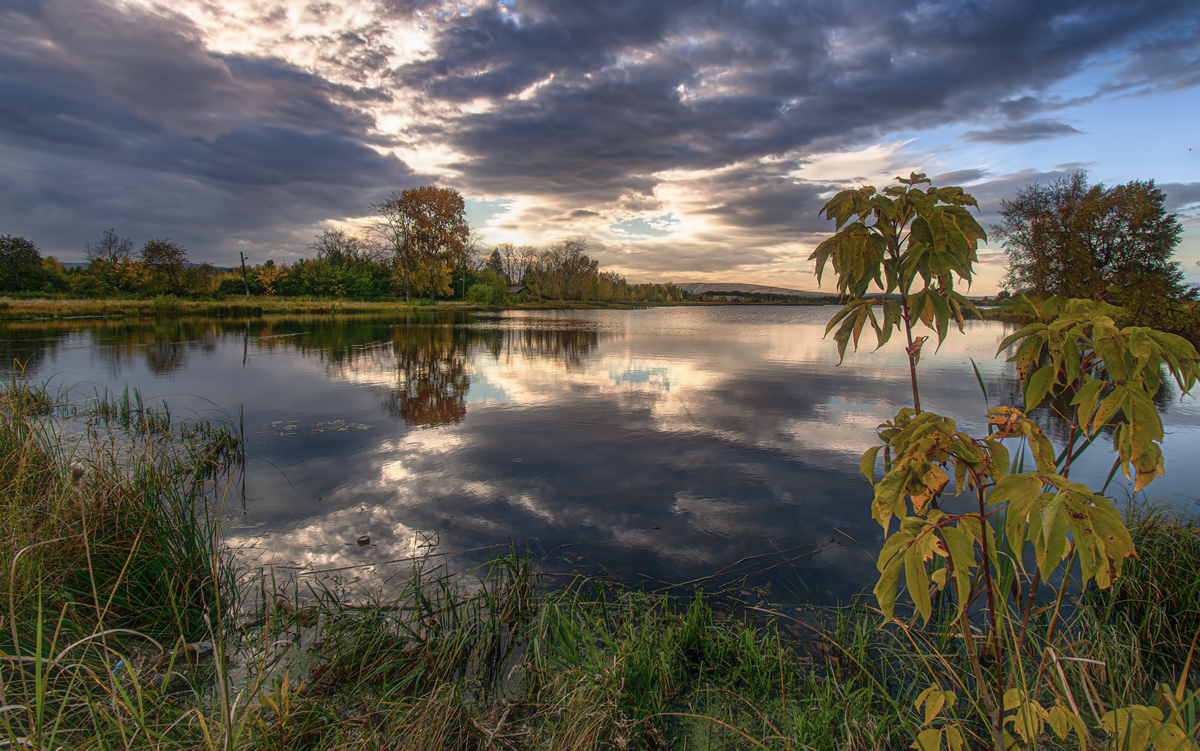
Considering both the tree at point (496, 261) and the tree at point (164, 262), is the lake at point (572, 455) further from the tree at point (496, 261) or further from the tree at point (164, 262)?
the tree at point (496, 261)

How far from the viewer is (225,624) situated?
322 centimetres

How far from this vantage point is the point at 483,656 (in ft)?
9.82

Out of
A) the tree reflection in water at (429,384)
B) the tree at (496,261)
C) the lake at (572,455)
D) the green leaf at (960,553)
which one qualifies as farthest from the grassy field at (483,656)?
the tree at (496,261)

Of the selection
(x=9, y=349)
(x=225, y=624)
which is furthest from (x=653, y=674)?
(x=9, y=349)

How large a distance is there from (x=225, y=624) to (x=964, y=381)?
15.6 meters

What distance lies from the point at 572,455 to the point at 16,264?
2579 inches

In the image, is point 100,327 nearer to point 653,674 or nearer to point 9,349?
point 9,349

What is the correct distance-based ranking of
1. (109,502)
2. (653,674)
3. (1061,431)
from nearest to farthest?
(653,674)
(109,502)
(1061,431)

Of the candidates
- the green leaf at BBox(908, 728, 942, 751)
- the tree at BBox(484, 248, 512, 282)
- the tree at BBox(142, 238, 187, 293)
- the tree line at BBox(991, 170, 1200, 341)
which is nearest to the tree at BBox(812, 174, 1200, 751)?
the green leaf at BBox(908, 728, 942, 751)

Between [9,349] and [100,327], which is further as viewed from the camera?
[100,327]

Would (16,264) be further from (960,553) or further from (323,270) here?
(960,553)

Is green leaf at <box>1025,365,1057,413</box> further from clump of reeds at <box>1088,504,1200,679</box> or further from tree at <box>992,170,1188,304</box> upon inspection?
tree at <box>992,170,1188,304</box>

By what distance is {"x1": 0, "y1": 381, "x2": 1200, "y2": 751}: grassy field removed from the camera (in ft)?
7.20

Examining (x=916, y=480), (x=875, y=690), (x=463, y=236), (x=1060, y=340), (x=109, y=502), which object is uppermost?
(x=463, y=236)
